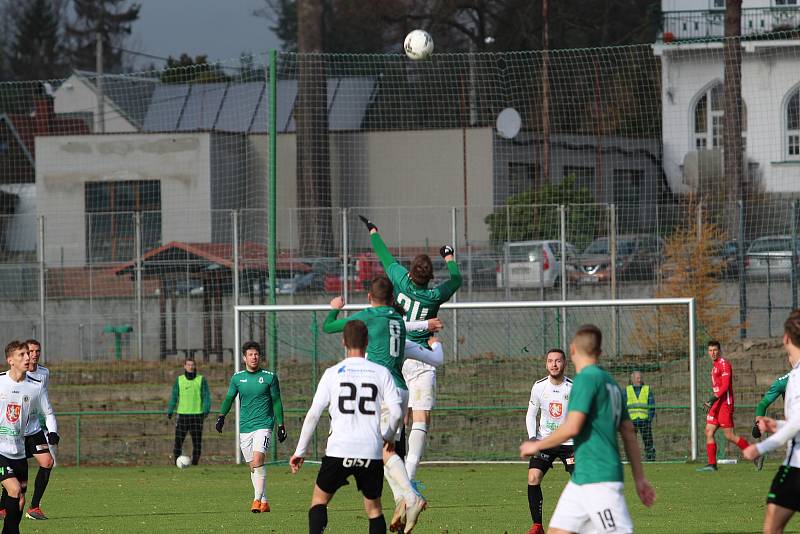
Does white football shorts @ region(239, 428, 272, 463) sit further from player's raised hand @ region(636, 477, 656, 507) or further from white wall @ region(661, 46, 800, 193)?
white wall @ region(661, 46, 800, 193)

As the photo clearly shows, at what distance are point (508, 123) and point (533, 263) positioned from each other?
10930 mm

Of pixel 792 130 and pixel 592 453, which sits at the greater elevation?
pixel 792 130

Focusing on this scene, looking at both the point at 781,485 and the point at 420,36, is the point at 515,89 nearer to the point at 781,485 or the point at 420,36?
the point at 420,36

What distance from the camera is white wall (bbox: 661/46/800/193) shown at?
27.4 m

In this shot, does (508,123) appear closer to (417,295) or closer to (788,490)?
(417,295)

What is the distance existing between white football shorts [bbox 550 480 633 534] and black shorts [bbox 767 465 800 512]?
1.51 metres

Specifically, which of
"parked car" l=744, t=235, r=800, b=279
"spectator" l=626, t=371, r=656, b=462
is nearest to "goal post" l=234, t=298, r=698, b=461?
"spectator" l=626, t=371, r=656, b=462

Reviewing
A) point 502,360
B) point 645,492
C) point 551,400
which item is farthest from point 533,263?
point 645,492

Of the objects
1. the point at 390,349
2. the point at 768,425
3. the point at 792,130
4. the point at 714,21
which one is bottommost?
the point at 768,425

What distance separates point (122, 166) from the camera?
40.9 m

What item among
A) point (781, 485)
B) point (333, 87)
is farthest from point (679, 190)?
point (781, 485)

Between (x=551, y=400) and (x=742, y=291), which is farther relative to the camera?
(x=742, y=291)

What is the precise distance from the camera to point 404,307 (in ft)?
38.6

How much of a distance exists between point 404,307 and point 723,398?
901 centimetres
